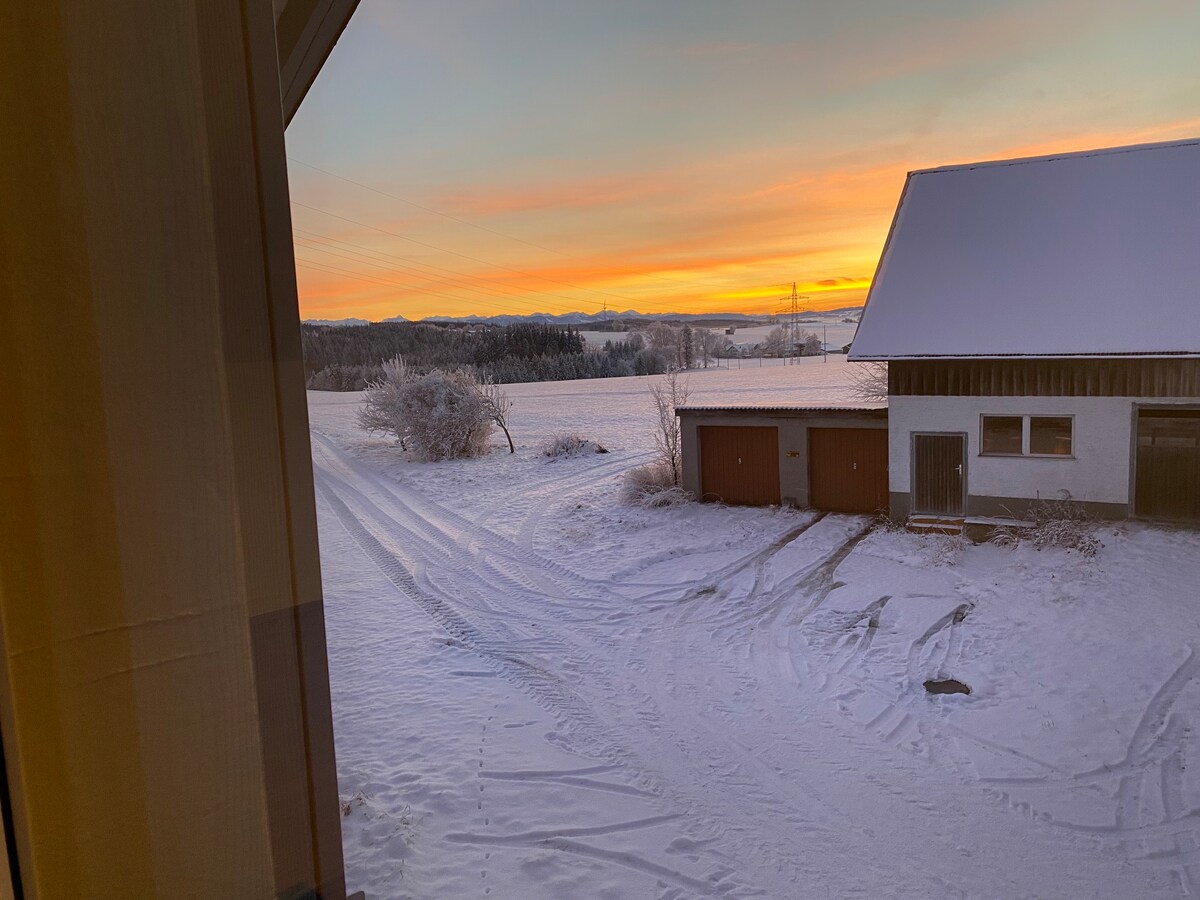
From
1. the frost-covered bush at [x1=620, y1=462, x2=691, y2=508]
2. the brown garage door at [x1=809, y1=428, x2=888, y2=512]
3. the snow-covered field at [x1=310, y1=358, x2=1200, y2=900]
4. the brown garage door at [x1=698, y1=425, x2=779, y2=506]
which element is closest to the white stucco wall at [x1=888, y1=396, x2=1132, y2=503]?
the brown garage door at [x1=809, y1=428, x2=888, y2=512]

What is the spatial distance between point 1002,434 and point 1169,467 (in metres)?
2.85

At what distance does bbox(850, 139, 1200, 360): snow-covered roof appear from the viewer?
44.5 ft

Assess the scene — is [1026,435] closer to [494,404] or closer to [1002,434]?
[1002,434]

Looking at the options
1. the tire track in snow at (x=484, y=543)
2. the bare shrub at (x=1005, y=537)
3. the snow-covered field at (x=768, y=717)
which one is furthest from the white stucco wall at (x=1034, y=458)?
the tire track in snow at (x=484, y=543)

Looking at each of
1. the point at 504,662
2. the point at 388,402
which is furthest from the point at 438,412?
the point at 504,662

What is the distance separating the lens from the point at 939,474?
14.8m

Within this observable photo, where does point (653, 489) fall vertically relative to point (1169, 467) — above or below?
below

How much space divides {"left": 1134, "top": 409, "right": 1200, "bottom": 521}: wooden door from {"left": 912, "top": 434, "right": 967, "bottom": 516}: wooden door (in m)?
2.92

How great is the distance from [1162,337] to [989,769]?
9.92 meters

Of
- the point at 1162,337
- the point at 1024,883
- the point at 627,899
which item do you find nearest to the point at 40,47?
the point at 627,899

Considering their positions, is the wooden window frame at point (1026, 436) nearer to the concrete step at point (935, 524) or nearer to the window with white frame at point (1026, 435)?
the window with white frame at point (1026, 435)

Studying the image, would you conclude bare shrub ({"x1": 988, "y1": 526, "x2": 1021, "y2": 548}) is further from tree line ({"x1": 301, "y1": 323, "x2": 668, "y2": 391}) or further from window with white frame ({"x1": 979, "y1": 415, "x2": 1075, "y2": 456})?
tree line ({"x1": 301, "y1": 323, "x2": 668, "y2": 391})

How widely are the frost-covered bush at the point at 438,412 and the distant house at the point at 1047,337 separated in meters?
15.2

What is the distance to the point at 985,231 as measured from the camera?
16.2 meters
